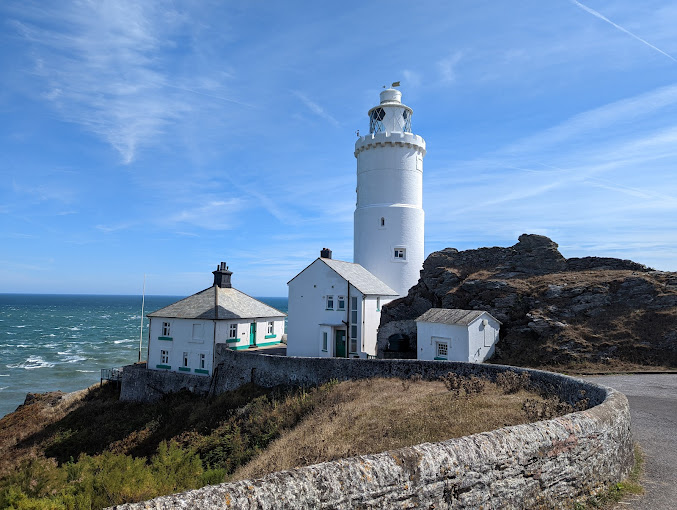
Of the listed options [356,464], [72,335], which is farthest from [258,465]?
[72,335]

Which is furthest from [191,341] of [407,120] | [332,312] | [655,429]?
[655,429]

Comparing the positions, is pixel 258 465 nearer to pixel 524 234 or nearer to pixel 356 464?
pixel 356 464

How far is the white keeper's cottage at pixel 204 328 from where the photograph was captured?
27.9 metres

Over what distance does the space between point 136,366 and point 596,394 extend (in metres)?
29.0

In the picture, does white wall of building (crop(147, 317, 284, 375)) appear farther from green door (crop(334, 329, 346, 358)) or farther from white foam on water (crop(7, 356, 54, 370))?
white foam on water (crop(7, 356, 54, 370))

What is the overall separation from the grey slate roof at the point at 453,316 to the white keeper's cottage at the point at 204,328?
12443 mm

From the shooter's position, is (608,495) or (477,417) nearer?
(608,495)

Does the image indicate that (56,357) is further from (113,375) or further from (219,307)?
(219,307)

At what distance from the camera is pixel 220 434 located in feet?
59.0

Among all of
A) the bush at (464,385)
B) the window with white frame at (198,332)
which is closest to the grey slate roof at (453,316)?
the bush at (464,385)

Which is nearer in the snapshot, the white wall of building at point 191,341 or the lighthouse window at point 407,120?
the white wall of building at point 191,341

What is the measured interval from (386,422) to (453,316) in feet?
41.4

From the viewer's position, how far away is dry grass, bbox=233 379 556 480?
29.5 ft

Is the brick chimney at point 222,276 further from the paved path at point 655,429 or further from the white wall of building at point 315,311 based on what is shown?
the paved path at point 655,429
